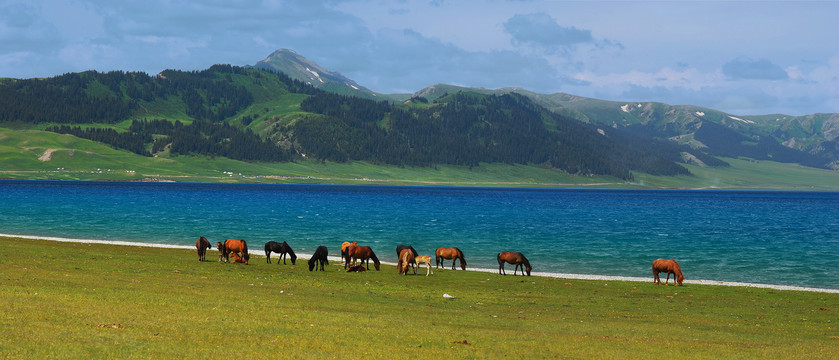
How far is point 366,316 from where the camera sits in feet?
69.9

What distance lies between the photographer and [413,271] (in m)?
41.5

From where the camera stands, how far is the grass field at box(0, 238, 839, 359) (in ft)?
51.0

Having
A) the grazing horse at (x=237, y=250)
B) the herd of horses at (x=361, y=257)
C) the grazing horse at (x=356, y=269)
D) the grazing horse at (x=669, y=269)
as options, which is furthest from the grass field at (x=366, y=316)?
the grazing horse at (x=237, y=250)

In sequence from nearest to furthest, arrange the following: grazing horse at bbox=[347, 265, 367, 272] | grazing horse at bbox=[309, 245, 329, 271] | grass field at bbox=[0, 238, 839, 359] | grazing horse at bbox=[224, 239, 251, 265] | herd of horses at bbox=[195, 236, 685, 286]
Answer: grass field at bbox=[0, 238, 839, 359] < grazing horse at bbox=[309, 245, 329, 271] < grazing horse at bbox=[347, 265, 367, 272] < herd of horses at bbox=[195, 236, 685, 286] < grazing horse at bbox=[224, 239, 251, 265]

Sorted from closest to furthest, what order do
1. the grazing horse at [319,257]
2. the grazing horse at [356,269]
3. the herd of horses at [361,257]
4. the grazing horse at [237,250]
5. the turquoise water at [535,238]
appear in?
1. the grazing horse at [319,257]
2. the grazing horse at [356,269]
3. the herd of horses at [361,257]
4. the grazing horse at [237,250]
5. the turquoise water at [535,238]

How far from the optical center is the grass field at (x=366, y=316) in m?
15.6

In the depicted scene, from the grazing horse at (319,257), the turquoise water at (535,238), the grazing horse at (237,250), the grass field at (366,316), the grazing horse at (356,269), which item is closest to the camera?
the grass field at (366,316)

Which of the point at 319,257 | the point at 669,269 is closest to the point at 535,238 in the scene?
the point at 669,269

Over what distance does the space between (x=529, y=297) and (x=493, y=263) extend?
2223 centimetres

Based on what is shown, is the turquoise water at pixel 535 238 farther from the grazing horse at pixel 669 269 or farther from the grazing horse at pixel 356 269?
the grazing horse at pixel 356 269

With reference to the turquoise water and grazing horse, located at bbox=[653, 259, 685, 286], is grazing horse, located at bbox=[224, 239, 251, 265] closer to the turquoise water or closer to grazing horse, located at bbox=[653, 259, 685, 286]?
the turquoise water

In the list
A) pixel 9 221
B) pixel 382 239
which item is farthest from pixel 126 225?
pixel 382 239

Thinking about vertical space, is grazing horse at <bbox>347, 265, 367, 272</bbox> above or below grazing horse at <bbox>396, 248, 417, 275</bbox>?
below

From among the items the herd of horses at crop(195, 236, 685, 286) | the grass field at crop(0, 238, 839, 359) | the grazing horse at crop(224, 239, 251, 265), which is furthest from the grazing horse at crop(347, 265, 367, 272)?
the grazing horse at crop(224, 239, 251, 265)
